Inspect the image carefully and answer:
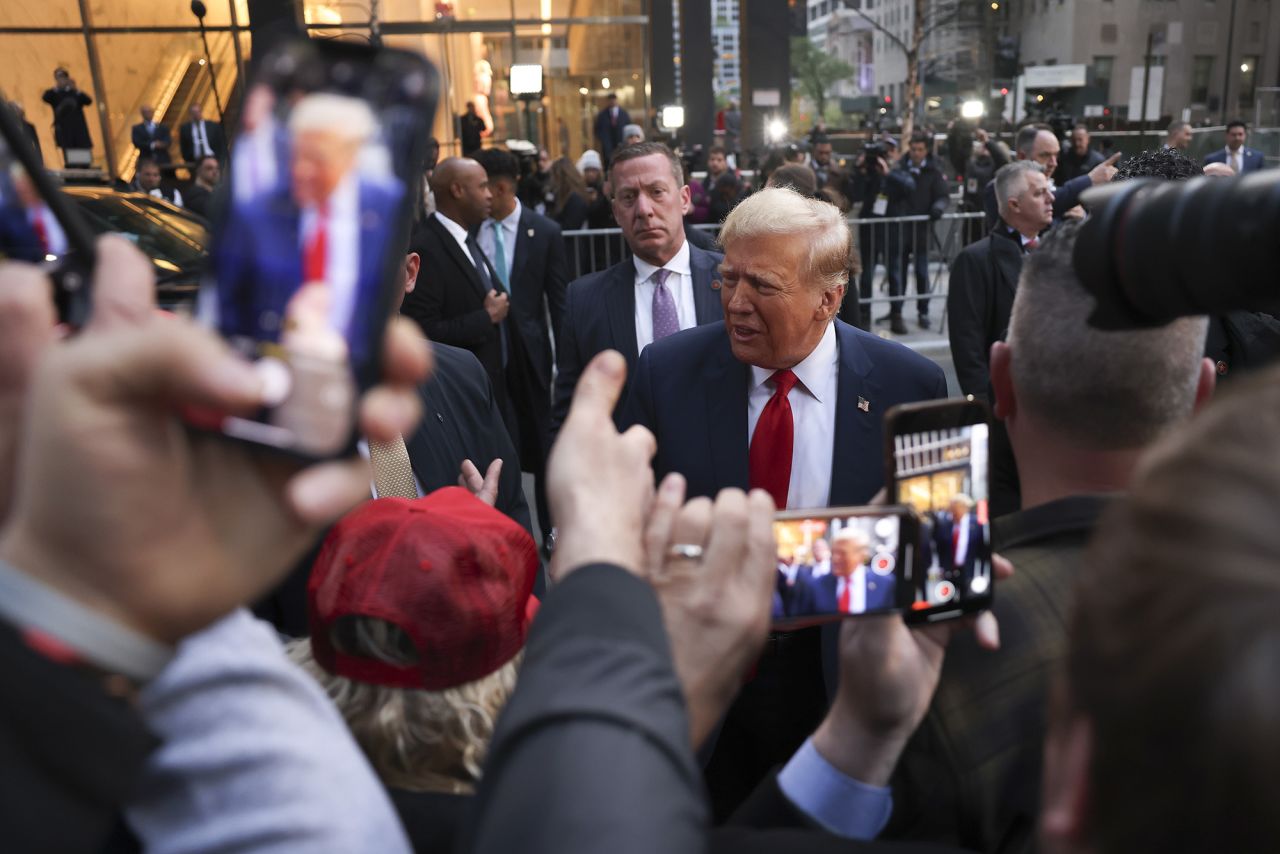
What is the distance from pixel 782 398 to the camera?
9.31 ft

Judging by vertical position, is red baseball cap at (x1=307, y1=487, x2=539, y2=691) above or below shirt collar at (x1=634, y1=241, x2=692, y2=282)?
below

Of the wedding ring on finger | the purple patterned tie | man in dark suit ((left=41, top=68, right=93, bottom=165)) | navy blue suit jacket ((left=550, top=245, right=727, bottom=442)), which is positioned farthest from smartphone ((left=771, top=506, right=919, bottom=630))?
man in dark suit ((left=41, top=68, right=93, bottom=165))

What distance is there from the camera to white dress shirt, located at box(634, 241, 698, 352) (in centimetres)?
454

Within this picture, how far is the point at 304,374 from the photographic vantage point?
0.76 meters

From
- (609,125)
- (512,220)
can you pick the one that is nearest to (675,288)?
(512,220)

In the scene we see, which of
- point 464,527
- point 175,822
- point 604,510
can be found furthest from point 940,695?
point 175,822

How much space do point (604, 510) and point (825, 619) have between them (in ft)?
1.11

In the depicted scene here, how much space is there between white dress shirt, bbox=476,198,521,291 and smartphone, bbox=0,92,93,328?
519cm

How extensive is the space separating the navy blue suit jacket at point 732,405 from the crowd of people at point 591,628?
2.91 feet

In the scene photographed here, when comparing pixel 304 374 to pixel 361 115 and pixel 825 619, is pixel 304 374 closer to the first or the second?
pixel 361 115

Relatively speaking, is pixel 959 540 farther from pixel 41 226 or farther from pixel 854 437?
pixel 854 437

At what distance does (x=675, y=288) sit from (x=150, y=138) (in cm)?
1530

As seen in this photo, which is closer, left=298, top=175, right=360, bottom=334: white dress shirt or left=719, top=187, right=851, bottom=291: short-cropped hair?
left=298, top=175, right=360, bottom=334: white dress shirt

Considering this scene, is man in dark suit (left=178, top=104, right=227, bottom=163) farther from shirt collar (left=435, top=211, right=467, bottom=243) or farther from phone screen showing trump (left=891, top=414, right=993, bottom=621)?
phone screen showing trump (left=891, top=414, right=993, bottom=621)
